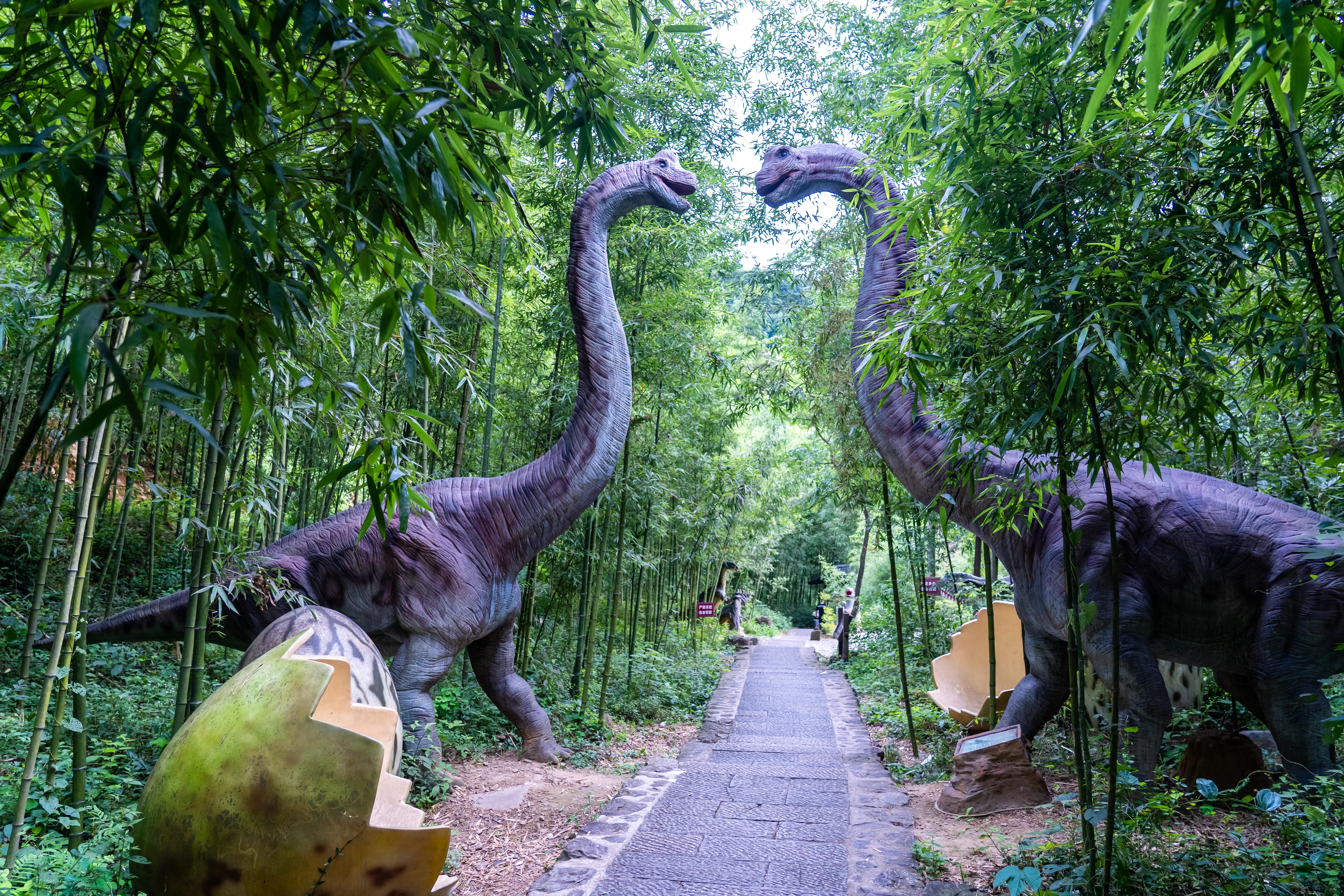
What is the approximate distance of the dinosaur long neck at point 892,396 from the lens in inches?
133

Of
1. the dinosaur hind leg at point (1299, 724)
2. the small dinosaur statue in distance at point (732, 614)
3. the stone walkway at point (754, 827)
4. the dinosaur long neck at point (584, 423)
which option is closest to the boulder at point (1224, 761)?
the dinosaur hind leg at point (1299, 724)

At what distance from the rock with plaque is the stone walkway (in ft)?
0.93

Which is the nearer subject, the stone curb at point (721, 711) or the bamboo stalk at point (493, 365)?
the bamboo stalk at point (493, 365)

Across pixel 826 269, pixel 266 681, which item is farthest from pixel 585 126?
pixel 826 269

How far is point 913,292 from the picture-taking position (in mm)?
2498

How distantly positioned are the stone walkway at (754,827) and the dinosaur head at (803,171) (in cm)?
297

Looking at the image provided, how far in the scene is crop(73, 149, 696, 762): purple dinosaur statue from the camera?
3793 millimetres

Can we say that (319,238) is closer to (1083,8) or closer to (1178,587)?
(1083,8)

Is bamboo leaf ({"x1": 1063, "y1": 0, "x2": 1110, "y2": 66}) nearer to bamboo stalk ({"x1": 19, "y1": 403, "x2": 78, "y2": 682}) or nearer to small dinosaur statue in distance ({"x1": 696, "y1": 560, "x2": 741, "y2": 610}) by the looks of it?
bamboo stalk ({"x1": 19, "y1": 403, "x2": 78, "y2": 682})

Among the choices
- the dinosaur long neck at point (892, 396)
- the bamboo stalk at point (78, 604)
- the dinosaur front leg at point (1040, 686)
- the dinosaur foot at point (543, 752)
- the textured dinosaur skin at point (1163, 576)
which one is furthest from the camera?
the dinosaur foot at point (543, 752)

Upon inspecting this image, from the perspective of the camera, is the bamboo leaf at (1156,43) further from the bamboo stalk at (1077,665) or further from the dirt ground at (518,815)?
the dirt ground at (518,815)

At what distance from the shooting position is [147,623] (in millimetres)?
3672

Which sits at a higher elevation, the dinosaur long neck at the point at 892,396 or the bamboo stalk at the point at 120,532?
the dinosaur long neck at the point at 892,396

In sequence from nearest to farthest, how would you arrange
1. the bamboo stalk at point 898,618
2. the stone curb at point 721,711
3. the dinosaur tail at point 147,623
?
1. the dinosaur tail at point 147,623
2. the bamboo stalk at point 898,618
3. the stone curb at point 721,711
